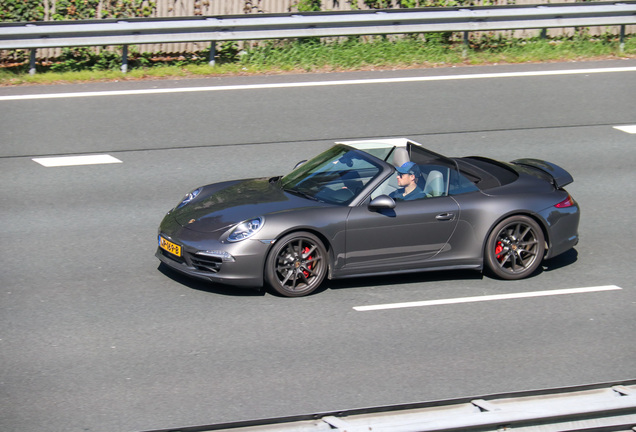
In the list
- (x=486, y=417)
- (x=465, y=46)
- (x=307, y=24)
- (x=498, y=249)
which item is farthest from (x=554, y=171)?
(x=465, y=46)

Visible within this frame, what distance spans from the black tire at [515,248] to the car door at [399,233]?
0.51m

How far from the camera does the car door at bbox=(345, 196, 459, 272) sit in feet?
27.8

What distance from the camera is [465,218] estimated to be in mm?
8781

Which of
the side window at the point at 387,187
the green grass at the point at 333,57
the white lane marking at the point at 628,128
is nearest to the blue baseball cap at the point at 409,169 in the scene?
the side window at the point at 387,187

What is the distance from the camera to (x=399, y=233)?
28.2 ft

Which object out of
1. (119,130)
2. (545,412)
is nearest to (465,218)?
(545,412)

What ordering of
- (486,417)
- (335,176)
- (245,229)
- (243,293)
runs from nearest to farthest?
1. (486,417)
2. (245,229)
3. (243,293)
4. (335,176)

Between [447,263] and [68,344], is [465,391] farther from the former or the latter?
[68,344]

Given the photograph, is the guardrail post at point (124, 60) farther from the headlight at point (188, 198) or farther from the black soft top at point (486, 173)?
the black soft top at point (486, 173)

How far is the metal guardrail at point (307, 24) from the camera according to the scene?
1527 cm

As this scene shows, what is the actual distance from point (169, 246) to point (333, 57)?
9.06m

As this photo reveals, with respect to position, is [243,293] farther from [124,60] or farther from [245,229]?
[124,60]

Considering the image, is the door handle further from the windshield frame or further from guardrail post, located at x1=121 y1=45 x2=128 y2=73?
guardrail post, located at x1=121 y1=45 x2=128 y2=73

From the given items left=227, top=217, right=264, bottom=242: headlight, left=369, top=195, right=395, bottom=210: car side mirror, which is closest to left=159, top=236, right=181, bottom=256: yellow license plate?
left=227, top=217, right=264, bottom=242: headlight
